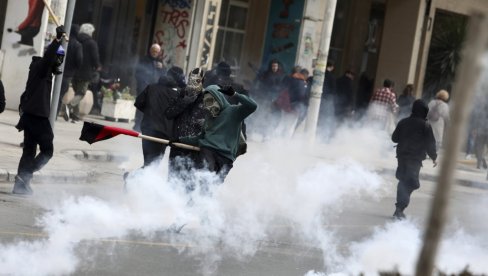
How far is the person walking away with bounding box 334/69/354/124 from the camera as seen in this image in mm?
24109

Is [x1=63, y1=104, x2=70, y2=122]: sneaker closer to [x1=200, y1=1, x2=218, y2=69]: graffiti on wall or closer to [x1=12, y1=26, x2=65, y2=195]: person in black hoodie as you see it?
[x1=200, y1=1, x2=218, y2=69]: graffiti on wall

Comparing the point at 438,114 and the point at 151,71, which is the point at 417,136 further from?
the point at 438,114

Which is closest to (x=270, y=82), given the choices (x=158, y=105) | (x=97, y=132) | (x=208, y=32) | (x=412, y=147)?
(x=208, y=32)

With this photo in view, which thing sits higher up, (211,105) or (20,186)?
(211,105)

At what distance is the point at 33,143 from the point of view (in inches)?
422

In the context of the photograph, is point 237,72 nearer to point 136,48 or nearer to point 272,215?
point 136,48

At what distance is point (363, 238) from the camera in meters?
11.4

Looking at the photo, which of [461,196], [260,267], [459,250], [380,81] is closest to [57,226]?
[260,267]

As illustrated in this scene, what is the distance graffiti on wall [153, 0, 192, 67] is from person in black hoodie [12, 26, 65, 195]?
1155 centimetres

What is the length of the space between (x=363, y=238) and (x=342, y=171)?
1.72 meters

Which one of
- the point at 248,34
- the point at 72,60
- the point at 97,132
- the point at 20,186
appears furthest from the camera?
the point at 248,34

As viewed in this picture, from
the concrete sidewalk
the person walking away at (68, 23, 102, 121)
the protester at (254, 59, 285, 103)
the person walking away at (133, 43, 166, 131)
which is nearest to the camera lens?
the concrete sidewalk

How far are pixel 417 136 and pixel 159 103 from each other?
12.7 ft

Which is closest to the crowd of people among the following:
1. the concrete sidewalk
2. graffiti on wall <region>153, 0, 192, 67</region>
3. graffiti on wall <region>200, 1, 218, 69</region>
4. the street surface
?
the street surface
